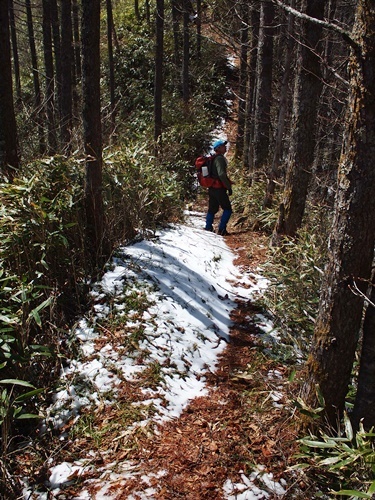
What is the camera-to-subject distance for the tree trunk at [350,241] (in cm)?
261

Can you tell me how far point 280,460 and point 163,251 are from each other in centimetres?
361

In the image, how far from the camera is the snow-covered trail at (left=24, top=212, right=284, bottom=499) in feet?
10.8

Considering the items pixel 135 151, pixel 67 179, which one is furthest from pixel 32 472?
pixel 135 151

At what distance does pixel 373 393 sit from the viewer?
3.04 metres

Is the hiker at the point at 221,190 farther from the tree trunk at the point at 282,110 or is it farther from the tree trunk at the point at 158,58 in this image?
the tree trunk at the point at 158,58

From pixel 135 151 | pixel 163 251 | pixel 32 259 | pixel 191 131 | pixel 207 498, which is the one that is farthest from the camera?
pixel 191 131

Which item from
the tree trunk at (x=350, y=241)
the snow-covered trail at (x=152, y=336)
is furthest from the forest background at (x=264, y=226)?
the snow-covered trail at (x=152, y=336)

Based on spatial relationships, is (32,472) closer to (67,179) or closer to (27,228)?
(27,228)

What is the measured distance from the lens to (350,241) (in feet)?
9.28

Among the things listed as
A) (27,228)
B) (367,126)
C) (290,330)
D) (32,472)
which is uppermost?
(367,126)

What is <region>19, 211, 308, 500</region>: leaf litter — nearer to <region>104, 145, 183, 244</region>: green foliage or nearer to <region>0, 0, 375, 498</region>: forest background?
<region>0, 0, 375, 498</region>: forest background

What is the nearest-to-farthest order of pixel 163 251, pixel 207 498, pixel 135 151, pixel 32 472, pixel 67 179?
pixel 207 498, pixel 32 472, pixel 67 179, pixel 163 251, pixel 135 151

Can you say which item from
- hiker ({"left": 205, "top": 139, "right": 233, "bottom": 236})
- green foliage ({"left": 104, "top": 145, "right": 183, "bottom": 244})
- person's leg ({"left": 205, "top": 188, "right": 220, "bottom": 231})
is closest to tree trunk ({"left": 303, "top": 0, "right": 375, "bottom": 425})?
green foliage ({"left": 104, "top": 145, "right": 183, "bottom": 244})

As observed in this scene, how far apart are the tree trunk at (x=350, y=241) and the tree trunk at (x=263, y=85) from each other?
6.89 metres
